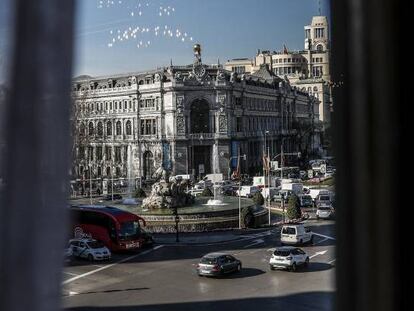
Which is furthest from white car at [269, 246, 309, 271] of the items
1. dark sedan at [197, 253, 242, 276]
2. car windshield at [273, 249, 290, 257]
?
dark sedan at [197, 253, 242, 276]

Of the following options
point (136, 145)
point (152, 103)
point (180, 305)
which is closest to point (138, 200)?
point (152, 103)

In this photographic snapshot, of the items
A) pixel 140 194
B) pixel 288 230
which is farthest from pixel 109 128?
pixel 140 194

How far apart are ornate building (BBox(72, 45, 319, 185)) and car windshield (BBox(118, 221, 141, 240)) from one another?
0.27 m

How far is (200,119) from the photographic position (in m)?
2.62

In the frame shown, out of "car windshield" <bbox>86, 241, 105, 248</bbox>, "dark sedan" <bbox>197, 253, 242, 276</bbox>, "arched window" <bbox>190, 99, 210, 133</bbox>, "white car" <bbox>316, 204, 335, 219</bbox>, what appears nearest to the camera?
"white car" <bbox>316, 204, 335, 219</bbox>

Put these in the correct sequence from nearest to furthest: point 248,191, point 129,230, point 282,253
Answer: point 282,253 < point 129,230 < point 248,191

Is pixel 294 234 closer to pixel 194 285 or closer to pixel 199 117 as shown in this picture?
pixel 194 285

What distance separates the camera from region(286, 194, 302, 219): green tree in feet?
8.21

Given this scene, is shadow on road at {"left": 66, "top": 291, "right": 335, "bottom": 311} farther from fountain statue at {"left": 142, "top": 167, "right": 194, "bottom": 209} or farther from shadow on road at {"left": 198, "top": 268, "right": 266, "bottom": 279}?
fountain statue at {"left": 142, "top": 167, "right": 194, "bottom": 209}

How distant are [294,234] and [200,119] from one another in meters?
0.85

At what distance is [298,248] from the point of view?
1.82 metres
